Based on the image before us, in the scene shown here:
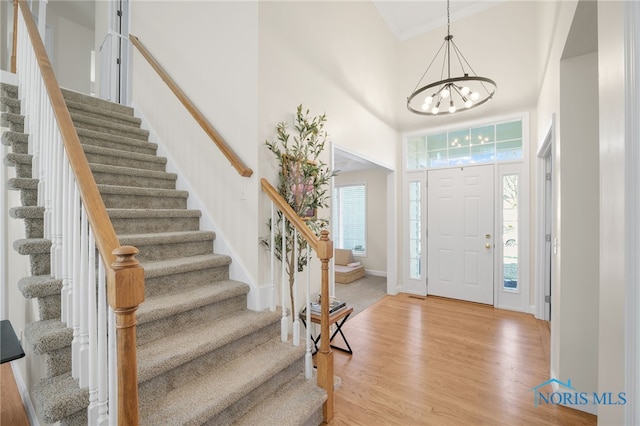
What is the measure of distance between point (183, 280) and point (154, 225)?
630 millimetres

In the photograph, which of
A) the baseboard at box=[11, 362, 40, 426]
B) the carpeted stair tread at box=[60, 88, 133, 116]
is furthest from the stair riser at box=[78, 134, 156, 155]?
the baseboard at box=[11, 362, 40, 426]

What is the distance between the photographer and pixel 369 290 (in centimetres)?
511

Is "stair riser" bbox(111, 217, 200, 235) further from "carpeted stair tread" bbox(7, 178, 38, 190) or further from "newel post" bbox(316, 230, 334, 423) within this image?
"newel post" bbox(316, 230, 334, 423)

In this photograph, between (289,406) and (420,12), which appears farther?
(420,12)

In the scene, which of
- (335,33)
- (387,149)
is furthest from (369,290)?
(335,33)

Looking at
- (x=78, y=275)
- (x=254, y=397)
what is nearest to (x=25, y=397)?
(x=78, y=275)

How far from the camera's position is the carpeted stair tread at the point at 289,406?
5.20 ft

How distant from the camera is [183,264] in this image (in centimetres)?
203

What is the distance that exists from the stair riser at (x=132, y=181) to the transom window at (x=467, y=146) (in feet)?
12.2

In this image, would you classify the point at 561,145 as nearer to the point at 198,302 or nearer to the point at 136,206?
the point at 198,302

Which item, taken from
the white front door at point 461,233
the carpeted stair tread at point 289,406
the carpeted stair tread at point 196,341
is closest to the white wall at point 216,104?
the carpeted stair tread at point 196,341

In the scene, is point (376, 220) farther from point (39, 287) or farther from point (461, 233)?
point (39, 287)

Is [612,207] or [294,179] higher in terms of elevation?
[294,179]

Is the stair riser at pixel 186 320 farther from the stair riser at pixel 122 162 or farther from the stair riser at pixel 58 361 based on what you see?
the stair riser at pixel 122 162
